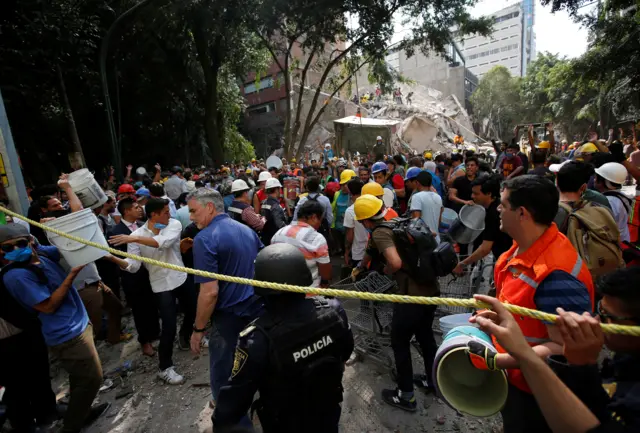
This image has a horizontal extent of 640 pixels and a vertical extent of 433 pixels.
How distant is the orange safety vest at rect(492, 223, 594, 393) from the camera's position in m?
1.52

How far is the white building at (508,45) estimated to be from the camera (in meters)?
93.9

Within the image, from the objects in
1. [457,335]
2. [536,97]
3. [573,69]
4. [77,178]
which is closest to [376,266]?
[457,335]

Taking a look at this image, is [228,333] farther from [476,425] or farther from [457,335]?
[476,425]

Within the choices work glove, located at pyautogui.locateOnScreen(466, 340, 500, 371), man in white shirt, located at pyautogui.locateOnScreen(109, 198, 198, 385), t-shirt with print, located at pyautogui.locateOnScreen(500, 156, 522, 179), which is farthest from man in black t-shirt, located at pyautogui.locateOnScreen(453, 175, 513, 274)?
t-shirt with print, located at pyautogui.locateOnScreen(500, 156, 522, 179)

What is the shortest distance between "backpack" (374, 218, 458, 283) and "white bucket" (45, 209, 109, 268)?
8.16 feet

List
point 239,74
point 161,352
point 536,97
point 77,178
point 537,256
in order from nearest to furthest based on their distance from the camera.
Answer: point 537,256 → point 77,178 → point 161,352 → point 239,74 → point 536,97

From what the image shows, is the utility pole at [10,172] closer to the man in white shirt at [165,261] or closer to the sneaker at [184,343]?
the man in white shirt at [165,261]

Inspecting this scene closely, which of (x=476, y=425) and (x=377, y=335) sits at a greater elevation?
(x=377, y=335)

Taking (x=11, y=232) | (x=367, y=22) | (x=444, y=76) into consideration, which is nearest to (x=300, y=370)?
(x=11, y=232)

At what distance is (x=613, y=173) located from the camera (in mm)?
3545

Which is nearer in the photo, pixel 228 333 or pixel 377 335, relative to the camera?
pixel 228 333

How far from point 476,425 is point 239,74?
18723 millimetres

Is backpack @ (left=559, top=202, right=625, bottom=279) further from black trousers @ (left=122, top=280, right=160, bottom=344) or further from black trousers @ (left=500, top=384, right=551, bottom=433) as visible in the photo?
black trousers @ (left=122, top=280, right=160, bottom=344)

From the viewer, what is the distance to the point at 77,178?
11.6 feet
